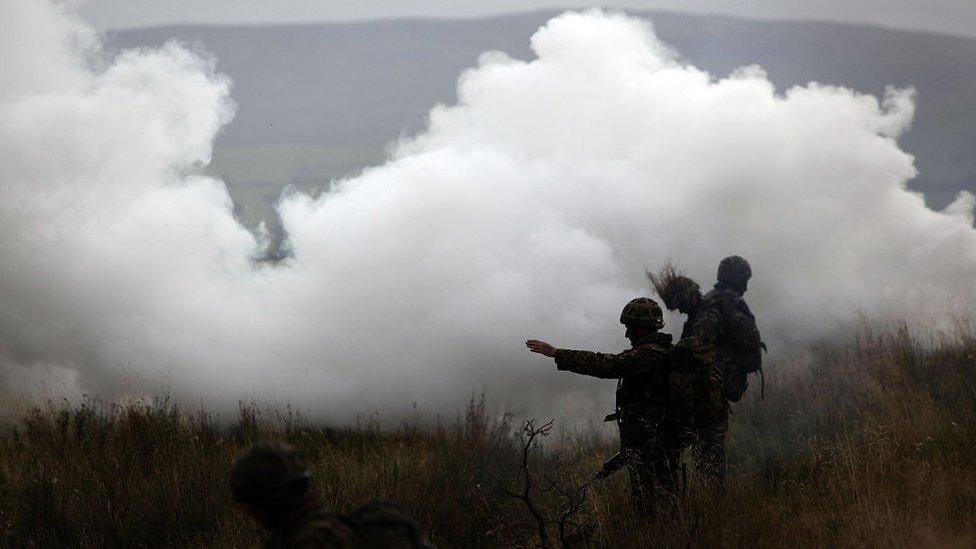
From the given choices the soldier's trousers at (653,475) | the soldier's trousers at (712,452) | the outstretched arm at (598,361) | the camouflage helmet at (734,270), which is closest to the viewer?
the outstretched arm at (598,361)

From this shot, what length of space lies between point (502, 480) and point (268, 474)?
15.2ft

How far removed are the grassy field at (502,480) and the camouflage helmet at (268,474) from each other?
198 cm

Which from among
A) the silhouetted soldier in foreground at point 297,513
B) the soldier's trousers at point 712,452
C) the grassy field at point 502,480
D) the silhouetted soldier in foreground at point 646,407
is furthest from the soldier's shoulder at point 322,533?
the soldier's trousers at point 712,452

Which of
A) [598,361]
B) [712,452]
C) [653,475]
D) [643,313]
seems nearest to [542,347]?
[598,361]

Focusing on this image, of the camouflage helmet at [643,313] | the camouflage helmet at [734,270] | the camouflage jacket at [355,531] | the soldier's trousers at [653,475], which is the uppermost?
the camouflage helmet at [734,270]

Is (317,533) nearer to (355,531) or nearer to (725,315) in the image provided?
(355,531)

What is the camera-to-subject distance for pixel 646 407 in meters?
5.66

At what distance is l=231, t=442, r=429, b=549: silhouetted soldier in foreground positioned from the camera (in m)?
2.71

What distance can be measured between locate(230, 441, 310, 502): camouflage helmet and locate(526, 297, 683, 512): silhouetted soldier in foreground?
2857 millimetres

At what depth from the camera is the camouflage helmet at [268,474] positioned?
2.83 meters

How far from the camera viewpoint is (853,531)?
18.2 ft

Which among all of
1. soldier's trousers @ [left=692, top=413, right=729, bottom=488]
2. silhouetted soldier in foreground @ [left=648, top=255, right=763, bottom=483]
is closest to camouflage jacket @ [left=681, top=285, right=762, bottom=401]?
silhouetted soldier in foreground @ [left=648, top=255, right=763, bottom=483]

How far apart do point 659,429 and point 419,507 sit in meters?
1.83

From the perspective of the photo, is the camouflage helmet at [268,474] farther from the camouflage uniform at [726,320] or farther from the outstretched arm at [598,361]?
the camouflage uniform at [726,320]
